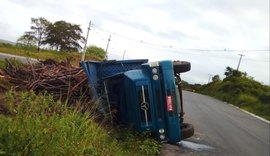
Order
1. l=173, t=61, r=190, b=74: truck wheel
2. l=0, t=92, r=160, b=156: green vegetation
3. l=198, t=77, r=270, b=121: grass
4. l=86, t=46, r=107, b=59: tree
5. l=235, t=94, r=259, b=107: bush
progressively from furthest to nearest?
l=86, t=46, r=107, b=59: tree
l=235, t=94, r=259, b=107: bush
l=198, t=77, r=270, b=121: grass
l=173, t=61, r=190, b=74: truck wheel
l=0, t=92, r=160, b=156: green vegetation

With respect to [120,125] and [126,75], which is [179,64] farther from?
[120,125]

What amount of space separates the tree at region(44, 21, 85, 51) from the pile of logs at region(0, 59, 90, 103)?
223 ft

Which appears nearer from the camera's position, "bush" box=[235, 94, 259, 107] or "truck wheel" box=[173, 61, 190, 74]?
"truck wheel" box=[173, 61, 190, 74]

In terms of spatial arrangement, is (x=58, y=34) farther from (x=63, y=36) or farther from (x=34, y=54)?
(x=34, y=54)

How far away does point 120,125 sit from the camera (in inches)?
376

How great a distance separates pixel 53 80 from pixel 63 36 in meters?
69.4

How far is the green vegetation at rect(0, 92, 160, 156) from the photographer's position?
Answer: 16.3ft

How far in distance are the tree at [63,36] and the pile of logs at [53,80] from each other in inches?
2672

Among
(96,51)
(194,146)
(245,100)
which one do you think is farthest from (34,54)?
(96,51)

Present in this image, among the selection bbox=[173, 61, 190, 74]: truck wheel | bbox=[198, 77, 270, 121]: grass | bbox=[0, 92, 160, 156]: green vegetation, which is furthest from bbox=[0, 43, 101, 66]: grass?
bbox=[198, 77, 270, 121]: grass

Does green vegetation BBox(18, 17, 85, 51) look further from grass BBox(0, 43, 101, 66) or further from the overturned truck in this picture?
the overturned truck

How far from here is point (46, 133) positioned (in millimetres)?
5242

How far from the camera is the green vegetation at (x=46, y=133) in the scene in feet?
16.3

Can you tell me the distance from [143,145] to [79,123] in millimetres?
2135
